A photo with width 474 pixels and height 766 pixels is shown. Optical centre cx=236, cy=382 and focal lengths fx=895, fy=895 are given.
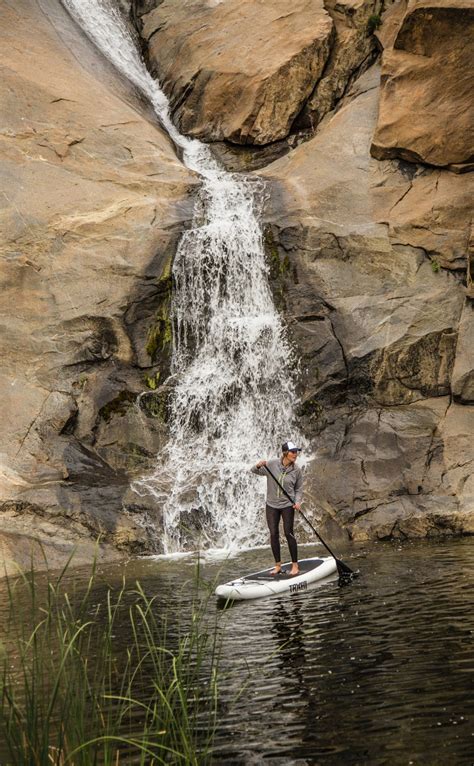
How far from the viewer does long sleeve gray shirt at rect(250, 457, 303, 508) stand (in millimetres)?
12656

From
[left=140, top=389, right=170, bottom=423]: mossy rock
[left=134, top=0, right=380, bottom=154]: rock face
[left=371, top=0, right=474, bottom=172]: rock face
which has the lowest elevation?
[left=140, top=389, right=170, bottom=423]: mossy rock

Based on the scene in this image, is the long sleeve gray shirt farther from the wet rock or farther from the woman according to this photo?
the wet rock

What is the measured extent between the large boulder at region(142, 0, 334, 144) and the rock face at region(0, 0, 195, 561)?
321cm

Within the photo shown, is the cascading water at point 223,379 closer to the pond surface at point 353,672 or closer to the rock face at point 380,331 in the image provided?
the rock face at point 380,331

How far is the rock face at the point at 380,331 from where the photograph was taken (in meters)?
17.4

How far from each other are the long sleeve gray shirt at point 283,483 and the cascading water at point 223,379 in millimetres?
4843

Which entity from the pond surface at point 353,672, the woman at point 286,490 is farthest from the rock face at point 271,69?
the pond surface at point 353,672

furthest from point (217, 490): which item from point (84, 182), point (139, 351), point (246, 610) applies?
point (84, 182)

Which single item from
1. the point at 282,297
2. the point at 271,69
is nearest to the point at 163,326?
the point at 282,297

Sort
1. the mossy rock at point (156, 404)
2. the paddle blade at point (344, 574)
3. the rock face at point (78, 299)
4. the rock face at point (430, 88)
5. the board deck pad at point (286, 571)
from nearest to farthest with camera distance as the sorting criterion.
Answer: the paddle blade at point (344, 574), the board deck pad at point (286, 571), the rock face at point (78, 299), the mossy rock at point (156, 404), the rock face at point (430, 88)

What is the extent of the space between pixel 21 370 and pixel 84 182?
555 cm

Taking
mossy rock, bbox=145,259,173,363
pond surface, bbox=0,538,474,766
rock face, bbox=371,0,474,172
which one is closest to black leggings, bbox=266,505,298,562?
pond surface, bbox=0,538,474,766

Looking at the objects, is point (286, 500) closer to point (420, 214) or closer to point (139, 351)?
point (139, 351)

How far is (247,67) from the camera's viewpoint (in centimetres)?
2697
